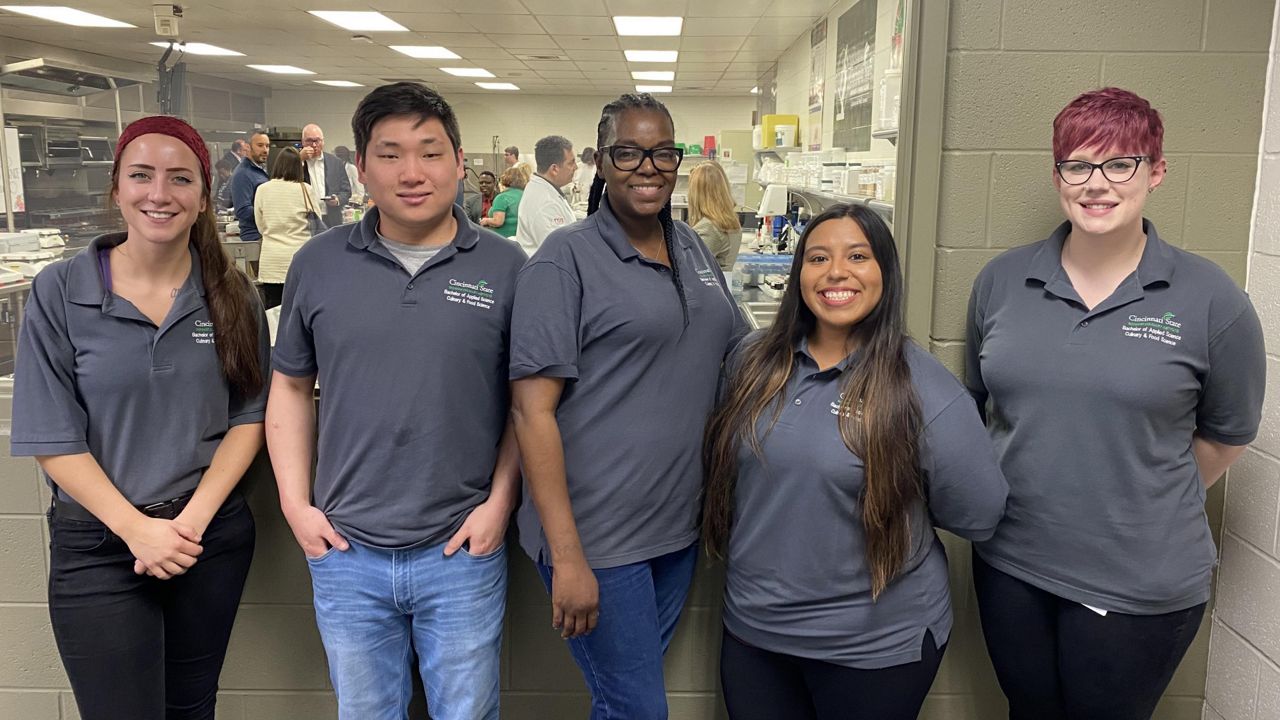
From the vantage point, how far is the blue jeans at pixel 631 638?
5.02 ft

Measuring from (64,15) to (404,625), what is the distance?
25.7 ft

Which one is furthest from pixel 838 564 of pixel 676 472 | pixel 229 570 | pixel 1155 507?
pixel 229 570

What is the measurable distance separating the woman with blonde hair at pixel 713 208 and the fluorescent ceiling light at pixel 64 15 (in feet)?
18.0

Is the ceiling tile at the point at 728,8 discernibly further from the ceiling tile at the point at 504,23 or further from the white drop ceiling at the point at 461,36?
the ceiling tile at the point at 504,23

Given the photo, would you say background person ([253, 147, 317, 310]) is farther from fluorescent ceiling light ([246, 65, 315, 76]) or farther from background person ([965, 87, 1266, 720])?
fluorescent ceiling light ([246, 65, 315, 76])

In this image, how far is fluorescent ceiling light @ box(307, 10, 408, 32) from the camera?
722cm

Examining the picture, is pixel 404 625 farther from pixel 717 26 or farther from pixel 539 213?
pixel 717 26

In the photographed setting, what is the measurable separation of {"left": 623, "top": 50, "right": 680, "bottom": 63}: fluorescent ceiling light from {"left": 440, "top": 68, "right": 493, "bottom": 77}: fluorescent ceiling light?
2.16 metres

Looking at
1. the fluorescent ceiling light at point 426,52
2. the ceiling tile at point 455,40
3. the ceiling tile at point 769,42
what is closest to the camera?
the ceiling tile at point 455,40

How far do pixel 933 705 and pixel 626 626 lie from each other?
0.97 m

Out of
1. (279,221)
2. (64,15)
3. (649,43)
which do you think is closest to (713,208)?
(279,221)

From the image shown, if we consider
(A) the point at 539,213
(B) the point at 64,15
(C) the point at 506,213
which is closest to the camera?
(A) the point at 539,213

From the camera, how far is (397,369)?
1.52 meters

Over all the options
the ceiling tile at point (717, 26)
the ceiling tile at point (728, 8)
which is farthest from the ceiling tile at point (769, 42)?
the ceiling tile at point (728, 8)
